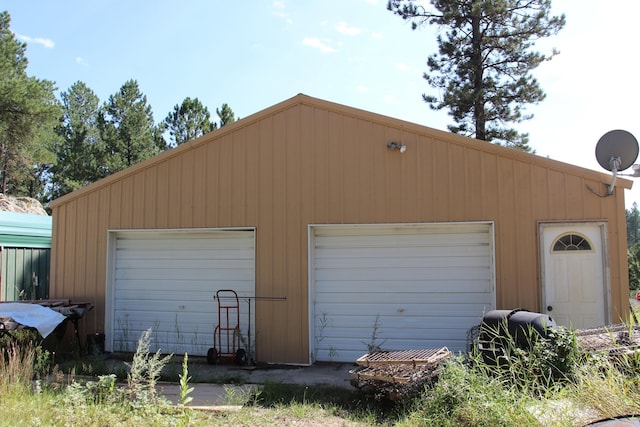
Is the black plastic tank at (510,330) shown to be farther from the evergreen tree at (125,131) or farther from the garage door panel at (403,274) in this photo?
the evergreen tree at (125,131)

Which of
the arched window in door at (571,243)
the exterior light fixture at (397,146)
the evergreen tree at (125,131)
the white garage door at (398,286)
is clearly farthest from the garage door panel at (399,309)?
the evergreen tree at (125,131)

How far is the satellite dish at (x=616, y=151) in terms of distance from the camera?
725 centimetres

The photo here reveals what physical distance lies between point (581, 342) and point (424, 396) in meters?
1.75

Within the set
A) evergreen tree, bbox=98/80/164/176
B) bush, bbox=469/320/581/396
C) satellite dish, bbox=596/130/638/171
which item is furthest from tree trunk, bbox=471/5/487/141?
evergreen tree, bbox=98/80/164/176

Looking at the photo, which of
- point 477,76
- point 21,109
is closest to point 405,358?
point 477,76

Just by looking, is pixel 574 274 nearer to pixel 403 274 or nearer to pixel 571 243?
pixel 571 243

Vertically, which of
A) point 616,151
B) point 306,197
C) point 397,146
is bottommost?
point 306,197

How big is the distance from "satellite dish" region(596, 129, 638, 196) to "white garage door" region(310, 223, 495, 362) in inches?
74.9

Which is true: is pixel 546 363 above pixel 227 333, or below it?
above

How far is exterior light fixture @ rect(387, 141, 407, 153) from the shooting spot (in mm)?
8039

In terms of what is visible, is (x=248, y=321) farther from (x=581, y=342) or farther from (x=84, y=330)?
(x=581, y=342)

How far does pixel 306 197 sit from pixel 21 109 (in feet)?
51.0

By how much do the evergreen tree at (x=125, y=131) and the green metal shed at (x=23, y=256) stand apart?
46.4ft

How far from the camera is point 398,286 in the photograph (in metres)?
8.34
